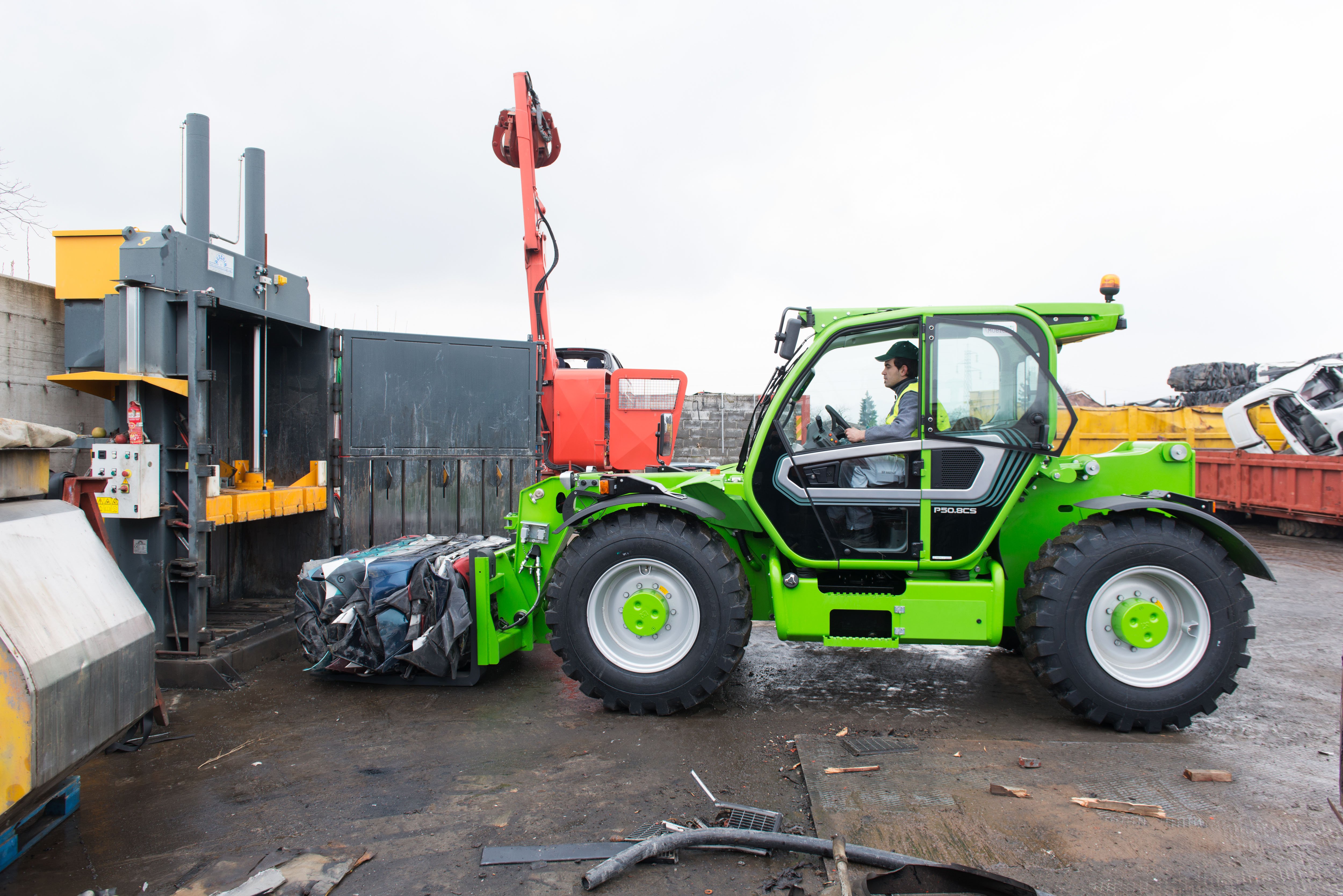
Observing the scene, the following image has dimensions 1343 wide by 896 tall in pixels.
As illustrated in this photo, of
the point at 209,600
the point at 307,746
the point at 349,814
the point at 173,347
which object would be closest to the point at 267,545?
the point at 209,600

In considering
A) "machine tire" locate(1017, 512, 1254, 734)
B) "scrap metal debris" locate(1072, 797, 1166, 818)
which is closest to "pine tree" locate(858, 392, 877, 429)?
"machine tire" locate(1017, 512, 1254, 734)

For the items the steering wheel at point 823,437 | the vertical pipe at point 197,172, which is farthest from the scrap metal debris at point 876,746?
the vertical pipe at point 197,172

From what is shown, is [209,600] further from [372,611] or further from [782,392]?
[782,392]

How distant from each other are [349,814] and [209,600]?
4092 millimetres

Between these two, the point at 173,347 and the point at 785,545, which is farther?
the point at 173,347

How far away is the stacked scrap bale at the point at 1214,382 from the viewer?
52.1ft

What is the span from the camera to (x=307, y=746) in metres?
3.77

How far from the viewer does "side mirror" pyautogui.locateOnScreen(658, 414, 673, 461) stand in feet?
26.5

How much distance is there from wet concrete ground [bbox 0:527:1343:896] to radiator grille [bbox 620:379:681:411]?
3434 millimetres

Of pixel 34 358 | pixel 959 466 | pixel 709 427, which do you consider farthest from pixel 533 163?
pixel 709 427

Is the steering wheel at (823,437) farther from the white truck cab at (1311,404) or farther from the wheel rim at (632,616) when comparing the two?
the white truck cab at (1311,404)

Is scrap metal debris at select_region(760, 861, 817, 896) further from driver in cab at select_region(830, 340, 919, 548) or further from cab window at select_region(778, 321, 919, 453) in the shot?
cab window at select_region(778, 321, 919, 453)

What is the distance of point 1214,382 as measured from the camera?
16672 millimetres

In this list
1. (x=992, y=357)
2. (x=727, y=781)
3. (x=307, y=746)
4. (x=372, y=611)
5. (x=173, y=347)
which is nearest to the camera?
(x=727, y=781)
